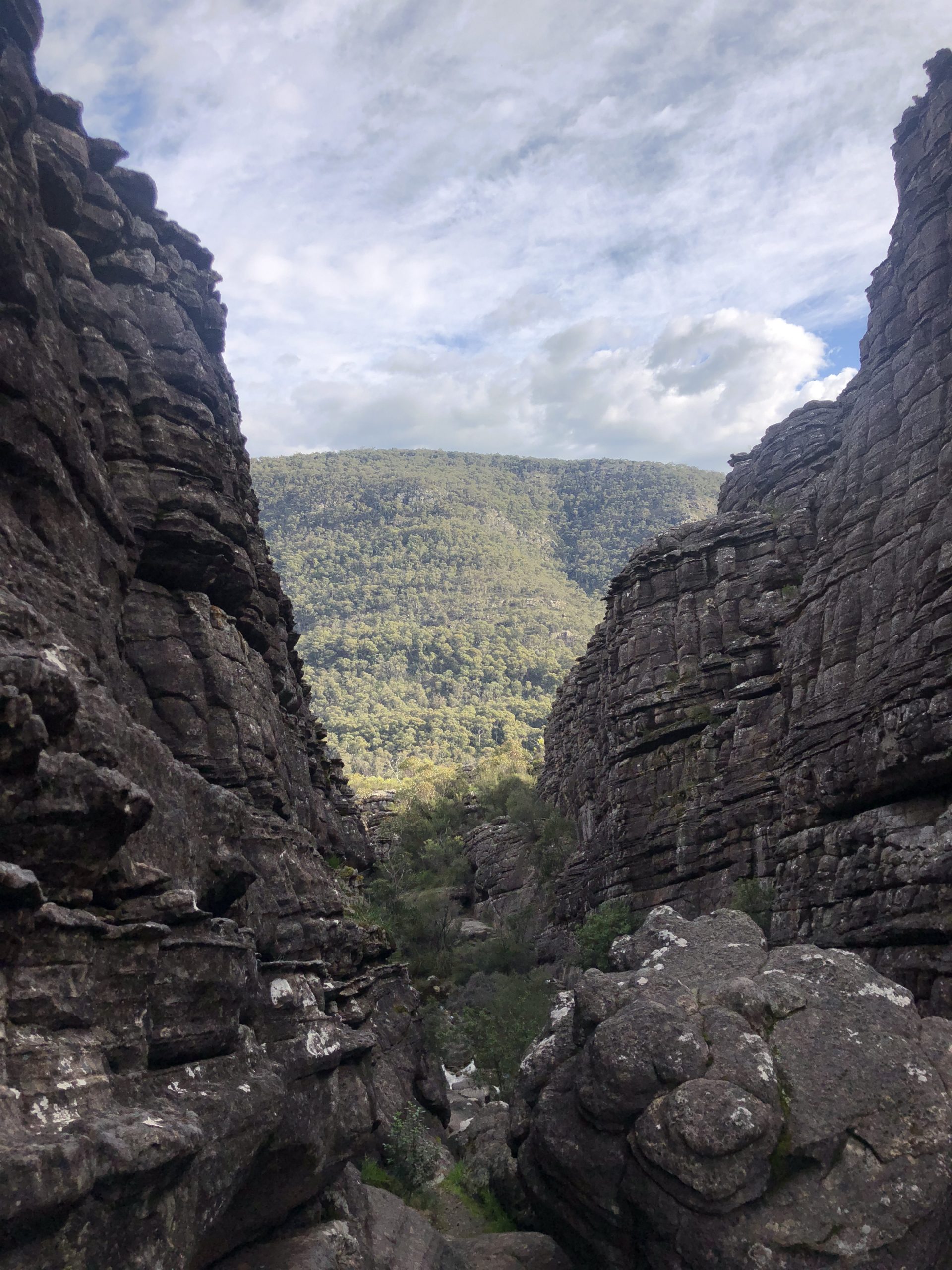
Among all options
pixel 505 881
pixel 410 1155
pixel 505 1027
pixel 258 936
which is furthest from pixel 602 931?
pixel 258 936

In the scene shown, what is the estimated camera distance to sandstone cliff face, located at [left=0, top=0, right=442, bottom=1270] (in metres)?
8.36

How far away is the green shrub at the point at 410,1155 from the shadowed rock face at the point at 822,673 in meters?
15.7

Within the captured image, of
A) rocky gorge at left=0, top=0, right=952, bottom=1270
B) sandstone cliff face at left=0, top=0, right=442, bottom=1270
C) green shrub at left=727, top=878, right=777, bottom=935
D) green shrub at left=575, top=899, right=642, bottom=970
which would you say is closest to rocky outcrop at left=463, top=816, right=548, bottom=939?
green shrub at left=575, top=899, right=642, bottom=970

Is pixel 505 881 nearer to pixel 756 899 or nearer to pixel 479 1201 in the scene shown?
pixel 756 899

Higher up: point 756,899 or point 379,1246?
point 756,899

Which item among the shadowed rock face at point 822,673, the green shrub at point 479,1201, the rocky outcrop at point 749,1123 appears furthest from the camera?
the shadowed rock face at point 822,673

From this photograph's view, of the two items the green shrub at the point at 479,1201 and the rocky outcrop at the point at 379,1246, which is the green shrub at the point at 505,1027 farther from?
the rocky outcrop at the point at 379,1246

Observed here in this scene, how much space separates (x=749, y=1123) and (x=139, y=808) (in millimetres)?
9030

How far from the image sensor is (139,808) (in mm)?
10508

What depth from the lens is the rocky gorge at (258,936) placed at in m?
9.16

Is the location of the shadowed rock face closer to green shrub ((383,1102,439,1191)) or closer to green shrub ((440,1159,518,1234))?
green shrub ((440,1159,518,1234))

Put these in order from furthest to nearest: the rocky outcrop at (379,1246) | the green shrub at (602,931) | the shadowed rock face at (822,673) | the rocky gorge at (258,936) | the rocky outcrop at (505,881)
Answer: the rocky outcrop at (505,881) → the green shrub at (602,931) → the shadowed rock face at (822,673) → the rocky outcrop at (379,1246) → the rocky gorge at (258,936)

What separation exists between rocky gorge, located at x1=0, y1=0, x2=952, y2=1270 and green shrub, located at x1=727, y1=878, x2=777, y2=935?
5.03 ft

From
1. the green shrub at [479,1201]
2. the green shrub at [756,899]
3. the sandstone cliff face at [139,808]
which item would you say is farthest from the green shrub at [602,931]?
the green shrub at [479,1201]
